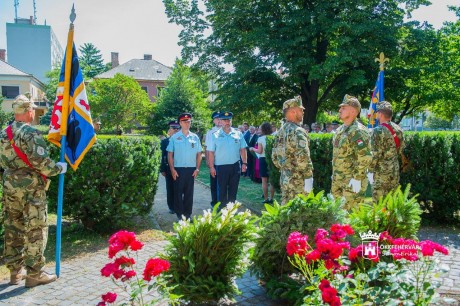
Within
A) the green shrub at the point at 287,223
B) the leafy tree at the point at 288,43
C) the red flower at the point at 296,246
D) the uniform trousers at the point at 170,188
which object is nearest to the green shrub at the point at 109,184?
the uniform trousers at the point at 170,188

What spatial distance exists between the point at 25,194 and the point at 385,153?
5403 mm

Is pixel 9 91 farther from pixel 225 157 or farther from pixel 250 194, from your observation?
pixel 225 157

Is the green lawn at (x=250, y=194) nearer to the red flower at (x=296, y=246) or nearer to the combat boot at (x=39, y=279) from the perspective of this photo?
the combat boot at (x=39, y=279)

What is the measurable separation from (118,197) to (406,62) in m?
19.0

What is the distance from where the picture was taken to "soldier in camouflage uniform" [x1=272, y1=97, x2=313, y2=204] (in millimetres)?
5551

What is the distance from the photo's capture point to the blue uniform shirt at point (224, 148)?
7.99m

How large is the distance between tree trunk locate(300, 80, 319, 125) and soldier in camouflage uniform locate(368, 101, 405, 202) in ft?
48.2

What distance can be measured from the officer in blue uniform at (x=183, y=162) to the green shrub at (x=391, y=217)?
3.81 m

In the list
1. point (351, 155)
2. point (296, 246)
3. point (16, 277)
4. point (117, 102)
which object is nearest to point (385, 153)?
point (351, 155)

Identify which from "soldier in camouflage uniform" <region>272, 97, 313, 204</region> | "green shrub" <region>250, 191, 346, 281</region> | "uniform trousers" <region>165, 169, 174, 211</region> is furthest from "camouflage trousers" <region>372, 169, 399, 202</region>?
"uniform trousers" <region>165, 169, 174, 211</region>

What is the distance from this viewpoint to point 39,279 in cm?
466

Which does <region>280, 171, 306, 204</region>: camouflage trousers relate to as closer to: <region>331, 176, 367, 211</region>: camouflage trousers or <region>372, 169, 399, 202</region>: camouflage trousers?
<region>331, 176, 367, 211</region>: camouflage trousers

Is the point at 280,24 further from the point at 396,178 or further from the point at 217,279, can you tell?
the point at 217,279

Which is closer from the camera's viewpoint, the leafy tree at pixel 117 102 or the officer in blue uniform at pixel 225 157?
the officer in blue uniform at pixel 225 157
